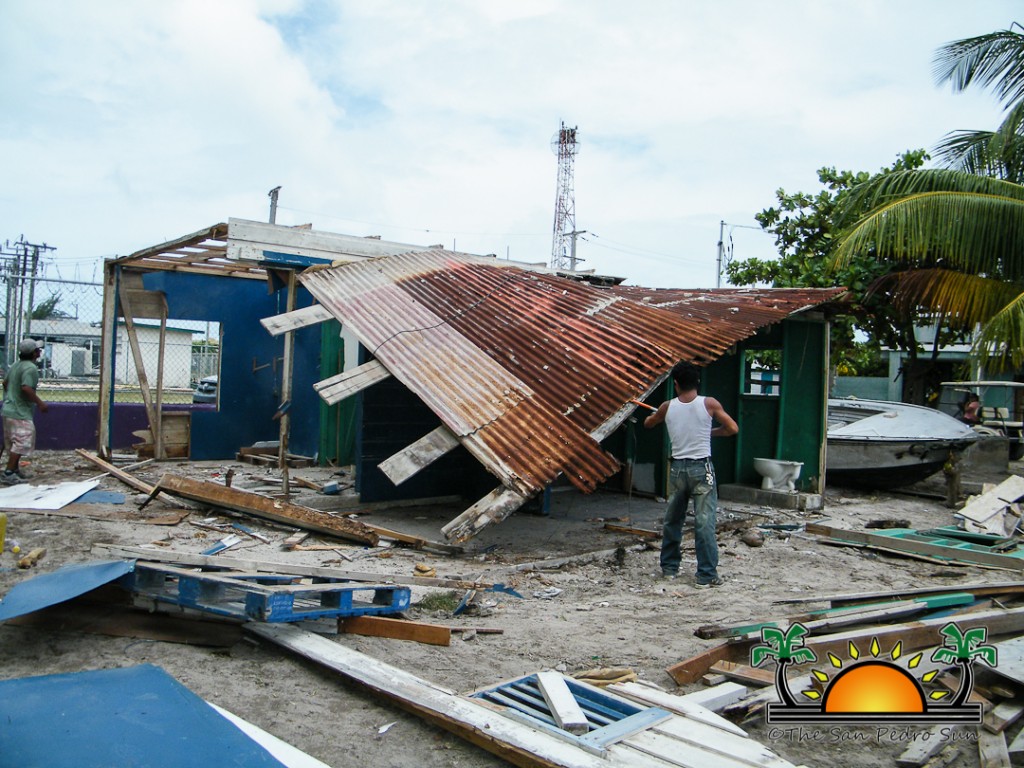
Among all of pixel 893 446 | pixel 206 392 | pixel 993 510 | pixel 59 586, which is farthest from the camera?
pixel 206 392

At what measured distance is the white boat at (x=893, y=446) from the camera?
1181 centimetres

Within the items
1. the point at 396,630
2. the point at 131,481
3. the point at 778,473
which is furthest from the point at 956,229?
the point at 131,481

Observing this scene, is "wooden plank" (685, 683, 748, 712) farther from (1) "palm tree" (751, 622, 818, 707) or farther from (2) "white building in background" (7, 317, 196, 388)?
(2) "white building in background" (7, 317, 196, 388)

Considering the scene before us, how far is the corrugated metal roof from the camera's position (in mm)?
7258

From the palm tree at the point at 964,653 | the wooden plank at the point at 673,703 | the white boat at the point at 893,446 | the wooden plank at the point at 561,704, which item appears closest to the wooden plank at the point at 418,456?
the wooden plank at the point at 561,704

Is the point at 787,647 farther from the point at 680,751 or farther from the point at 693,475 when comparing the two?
the point at 693,475

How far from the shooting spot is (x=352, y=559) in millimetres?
6934

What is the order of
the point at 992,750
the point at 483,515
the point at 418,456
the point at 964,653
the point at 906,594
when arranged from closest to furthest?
the point at 992,750 < the point at 964,653 < the point at 906,594 < the point at 483,515 < the point at 418,456

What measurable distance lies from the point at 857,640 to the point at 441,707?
2555 millimetres

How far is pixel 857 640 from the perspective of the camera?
470cm

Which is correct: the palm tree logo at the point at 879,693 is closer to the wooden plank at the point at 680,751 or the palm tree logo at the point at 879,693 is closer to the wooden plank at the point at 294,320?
the wooden plank at the point at 680,751

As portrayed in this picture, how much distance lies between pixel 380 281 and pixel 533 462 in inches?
170

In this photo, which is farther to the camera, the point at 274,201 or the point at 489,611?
the point at 274,201

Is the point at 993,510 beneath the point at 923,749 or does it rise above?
above
